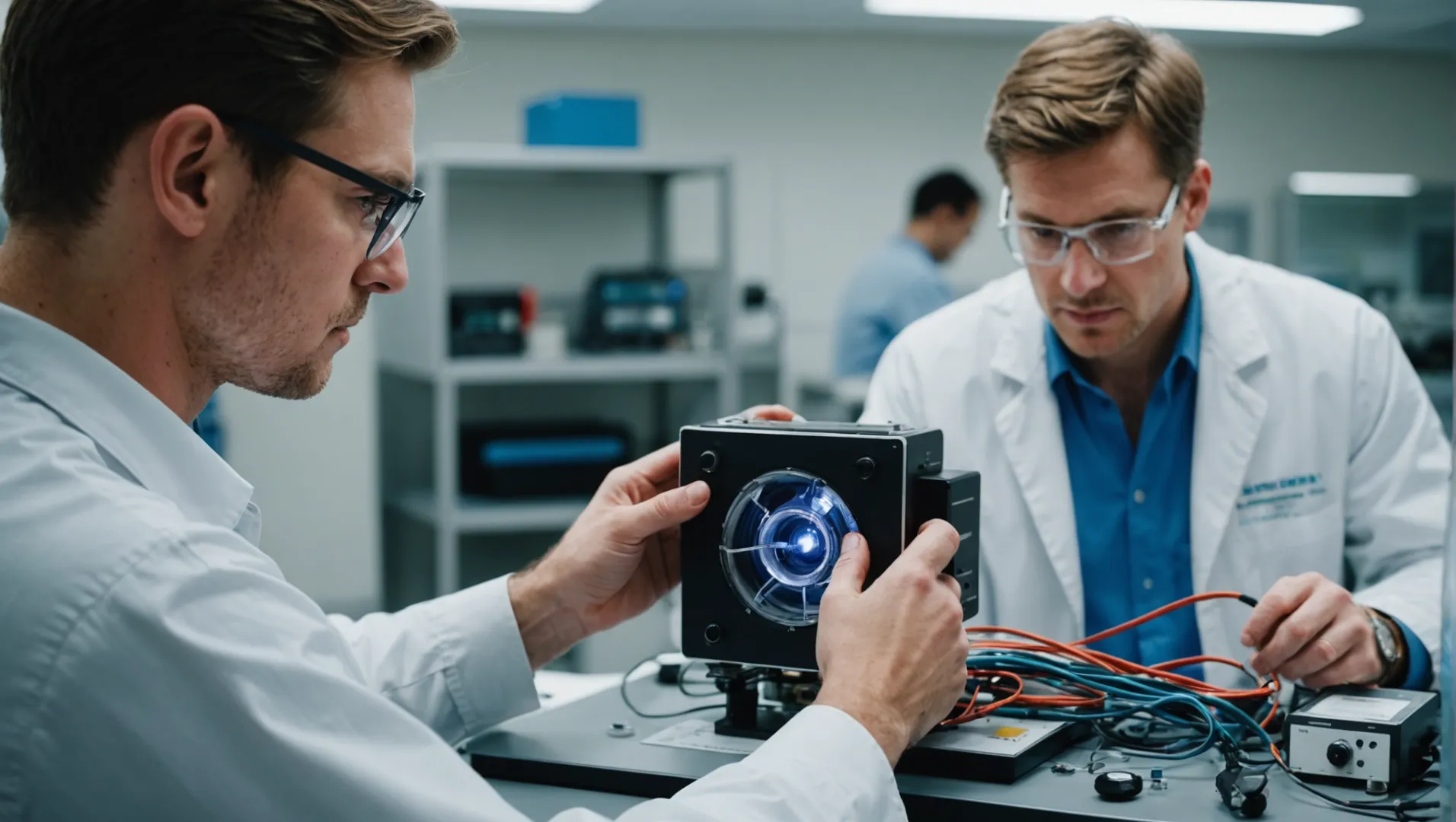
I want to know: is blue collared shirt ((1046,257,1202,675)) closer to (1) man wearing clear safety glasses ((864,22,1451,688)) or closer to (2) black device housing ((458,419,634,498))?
(1) man wearing clear safety glasses ((864,22,1451,688))

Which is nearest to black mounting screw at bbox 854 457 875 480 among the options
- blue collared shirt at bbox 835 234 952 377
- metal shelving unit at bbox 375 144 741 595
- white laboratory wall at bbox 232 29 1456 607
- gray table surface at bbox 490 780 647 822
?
gray table surface at bbox 490 780 647 822

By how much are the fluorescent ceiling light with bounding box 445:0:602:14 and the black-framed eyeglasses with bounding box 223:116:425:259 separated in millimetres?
3817

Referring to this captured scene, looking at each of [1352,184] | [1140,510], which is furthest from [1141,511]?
[1352,184]

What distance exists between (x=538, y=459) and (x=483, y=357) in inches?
12.6

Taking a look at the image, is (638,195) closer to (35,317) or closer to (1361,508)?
(1361,508)

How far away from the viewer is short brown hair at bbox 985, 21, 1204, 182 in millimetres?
Result: 1494

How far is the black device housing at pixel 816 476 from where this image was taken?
40.1 inches

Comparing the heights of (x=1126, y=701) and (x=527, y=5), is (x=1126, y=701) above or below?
below

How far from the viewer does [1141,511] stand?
5.19 ft

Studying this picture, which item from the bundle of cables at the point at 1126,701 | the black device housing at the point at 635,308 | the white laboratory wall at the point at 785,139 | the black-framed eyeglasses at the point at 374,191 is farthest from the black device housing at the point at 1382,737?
the white laboratory wall at the point at 785,139

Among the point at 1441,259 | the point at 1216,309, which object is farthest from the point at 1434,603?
the point at 1441,259

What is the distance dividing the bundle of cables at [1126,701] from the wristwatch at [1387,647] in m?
0.11

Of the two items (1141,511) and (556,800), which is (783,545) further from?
(1141,511)

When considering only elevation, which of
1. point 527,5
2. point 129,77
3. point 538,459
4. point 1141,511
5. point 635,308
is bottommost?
point 538,459
